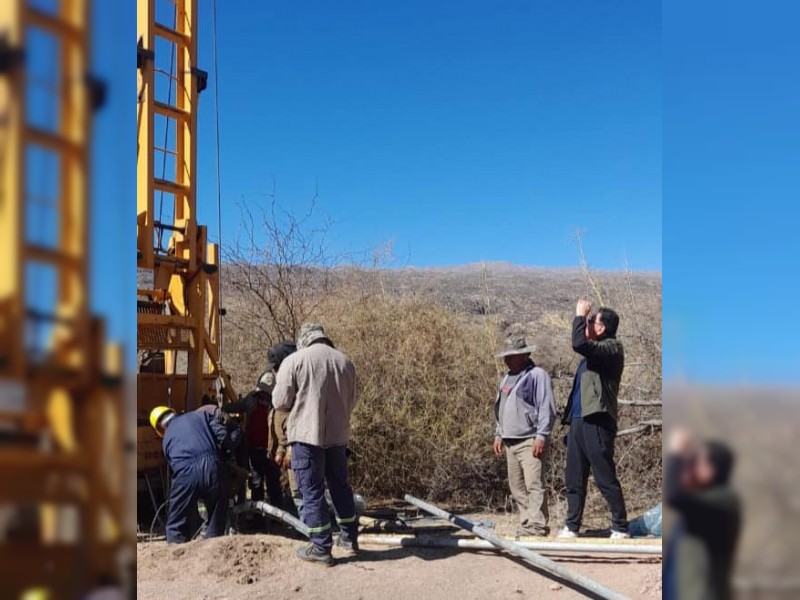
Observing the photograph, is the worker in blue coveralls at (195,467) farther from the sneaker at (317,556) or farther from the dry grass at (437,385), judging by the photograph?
the dry grass at (437,385)

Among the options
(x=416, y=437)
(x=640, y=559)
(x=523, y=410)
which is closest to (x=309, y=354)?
(x=523, y=410)

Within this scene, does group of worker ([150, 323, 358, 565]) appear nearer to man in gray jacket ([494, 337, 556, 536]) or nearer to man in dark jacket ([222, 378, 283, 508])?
man in dark jacket ([222, 378, 283, 508])

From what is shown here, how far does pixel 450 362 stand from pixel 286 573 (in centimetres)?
504

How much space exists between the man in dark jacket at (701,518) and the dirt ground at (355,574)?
12.4 feet

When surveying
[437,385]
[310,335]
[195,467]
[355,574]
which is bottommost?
[355,574]

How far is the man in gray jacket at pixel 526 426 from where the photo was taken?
6312mm

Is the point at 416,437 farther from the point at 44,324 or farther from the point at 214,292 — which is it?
the point at 44,324

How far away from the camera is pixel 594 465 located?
19.6 feet

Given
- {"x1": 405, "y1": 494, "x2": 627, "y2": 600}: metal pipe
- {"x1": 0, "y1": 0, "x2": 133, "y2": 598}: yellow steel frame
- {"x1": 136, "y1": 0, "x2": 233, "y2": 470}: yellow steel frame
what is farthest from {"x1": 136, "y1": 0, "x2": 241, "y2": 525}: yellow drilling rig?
{"x1": 0, "y1": 0, "x2": 133, "y2": 598}: yellow steel frame

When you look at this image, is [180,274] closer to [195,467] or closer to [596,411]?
[195,467]

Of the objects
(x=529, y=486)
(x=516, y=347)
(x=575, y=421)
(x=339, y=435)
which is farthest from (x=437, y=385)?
(x=339, y=435)

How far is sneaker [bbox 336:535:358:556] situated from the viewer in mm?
5594

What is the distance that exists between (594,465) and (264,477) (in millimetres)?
3489

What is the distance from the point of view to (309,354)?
5.35 meters
